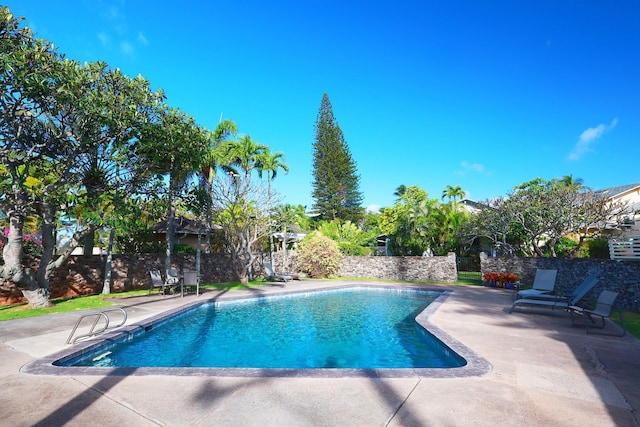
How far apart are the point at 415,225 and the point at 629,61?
1366 cm

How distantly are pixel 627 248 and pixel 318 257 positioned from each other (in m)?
14.0

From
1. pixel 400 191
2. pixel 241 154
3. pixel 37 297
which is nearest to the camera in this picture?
pixel 37 297

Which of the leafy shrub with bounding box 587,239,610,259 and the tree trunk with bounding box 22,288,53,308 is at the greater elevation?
the leafy shrub with bounding box 587,239,610,259

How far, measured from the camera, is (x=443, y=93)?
2188 cm

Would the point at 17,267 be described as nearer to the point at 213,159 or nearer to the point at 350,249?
the point at 213,159

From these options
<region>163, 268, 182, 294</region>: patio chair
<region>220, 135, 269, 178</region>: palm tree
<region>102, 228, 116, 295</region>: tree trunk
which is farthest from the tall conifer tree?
<region>102, 228, 116, 295</region>: tree trunk

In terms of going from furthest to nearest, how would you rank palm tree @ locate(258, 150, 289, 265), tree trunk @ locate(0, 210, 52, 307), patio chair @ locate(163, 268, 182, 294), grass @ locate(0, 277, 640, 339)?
palm tree @ locate(258, 150, 289, 265)
patio chair @ locate(163, 268, 182, 294)
tree trunk @ locate(0, 210, 52, 307)
grass @ locate(0, 277, 640, 339)

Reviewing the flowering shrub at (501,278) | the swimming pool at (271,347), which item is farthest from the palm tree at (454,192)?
the swimming pool at (271,347)

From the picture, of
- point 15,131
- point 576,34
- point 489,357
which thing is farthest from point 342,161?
point 489,357

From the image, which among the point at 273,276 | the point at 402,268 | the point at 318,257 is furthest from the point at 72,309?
the point at 402,268

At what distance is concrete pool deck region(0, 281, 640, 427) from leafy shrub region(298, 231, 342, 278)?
50.2 ft

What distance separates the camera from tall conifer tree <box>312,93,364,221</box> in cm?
4097

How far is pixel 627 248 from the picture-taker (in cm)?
1075

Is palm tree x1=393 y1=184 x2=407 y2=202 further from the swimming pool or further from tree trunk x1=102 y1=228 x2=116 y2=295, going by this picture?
tree trunk x1=102 y1=228 x2=116 y2=295
